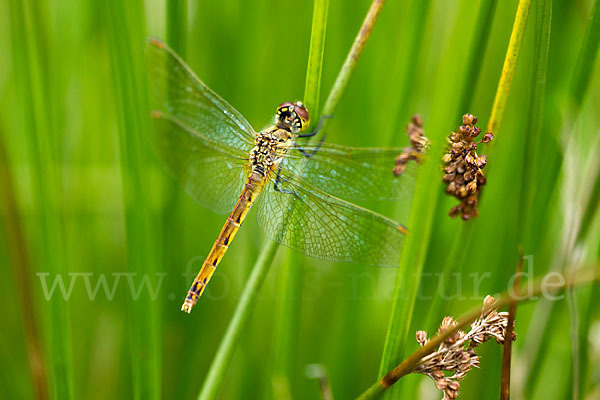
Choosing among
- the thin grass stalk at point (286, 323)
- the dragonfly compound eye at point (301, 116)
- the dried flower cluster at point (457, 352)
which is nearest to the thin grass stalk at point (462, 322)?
the dried flower cluster at point (457, 352)

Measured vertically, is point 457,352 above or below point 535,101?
below

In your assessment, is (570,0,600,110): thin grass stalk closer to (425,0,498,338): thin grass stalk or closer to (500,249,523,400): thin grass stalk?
(425,0,498,338): thin grass stalk

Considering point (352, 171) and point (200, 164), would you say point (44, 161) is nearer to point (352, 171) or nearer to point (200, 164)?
point (200, 164)

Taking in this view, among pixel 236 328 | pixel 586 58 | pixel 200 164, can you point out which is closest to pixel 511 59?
pixel 586 58

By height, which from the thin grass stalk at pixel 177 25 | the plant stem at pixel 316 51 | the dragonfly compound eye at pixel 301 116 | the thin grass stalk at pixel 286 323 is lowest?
the thin grass stalk at pixel 286 323

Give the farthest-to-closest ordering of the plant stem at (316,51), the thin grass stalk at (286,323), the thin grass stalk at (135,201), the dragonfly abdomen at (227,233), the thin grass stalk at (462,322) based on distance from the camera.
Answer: the dragonfly abdomen at (227,233)
the thin grass stalk at (286,323)
the thin grass stalk at (135,201)
the plant stem at (316,51)
the thin grass stalk at (462,322)

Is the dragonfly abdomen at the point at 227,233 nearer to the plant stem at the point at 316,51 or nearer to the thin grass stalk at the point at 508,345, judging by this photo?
the plant stem at the point at 316,51

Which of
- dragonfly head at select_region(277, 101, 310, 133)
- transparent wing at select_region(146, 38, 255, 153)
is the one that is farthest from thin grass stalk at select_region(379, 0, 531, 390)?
transparent wing at select_region(146, 38, 255, 153)
